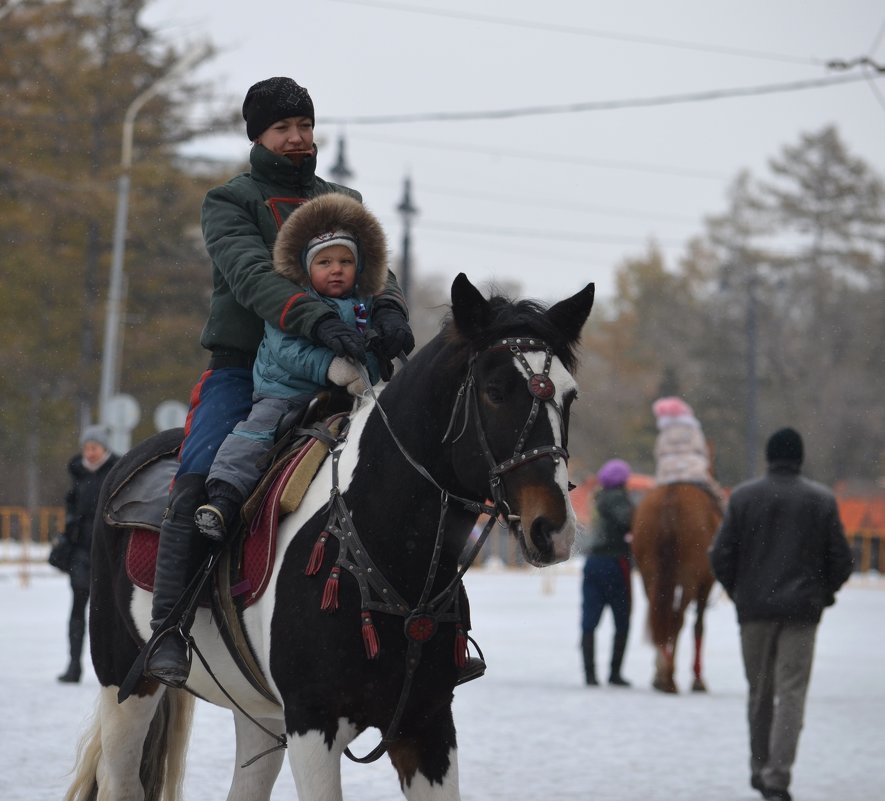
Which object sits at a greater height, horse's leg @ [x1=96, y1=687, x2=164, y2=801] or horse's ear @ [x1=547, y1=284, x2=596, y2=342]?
horse's ear @ [x1=547, y1=284, x2=596, y2=342]

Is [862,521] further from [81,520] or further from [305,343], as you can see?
[305,343]

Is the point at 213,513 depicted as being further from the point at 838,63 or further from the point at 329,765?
the point at 838,63

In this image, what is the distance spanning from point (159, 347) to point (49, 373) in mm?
3047

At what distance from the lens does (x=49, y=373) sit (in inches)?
1706

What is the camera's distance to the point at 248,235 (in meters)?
5.60

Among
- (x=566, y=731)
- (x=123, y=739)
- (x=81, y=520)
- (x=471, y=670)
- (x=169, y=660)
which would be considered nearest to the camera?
(x=471, y=670)

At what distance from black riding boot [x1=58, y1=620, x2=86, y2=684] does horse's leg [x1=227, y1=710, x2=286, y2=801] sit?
7394 millimetres

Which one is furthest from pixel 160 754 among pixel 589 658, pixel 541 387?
pixel 589 658

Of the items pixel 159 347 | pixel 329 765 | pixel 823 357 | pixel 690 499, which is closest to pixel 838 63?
pixel 690 499

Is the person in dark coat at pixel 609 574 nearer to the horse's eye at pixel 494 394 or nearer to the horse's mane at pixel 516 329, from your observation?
the horse's mane at pixel 516 329

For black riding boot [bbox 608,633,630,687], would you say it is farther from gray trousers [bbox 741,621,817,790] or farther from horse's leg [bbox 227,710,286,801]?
horse's leg [bbox 227,710,286,801]

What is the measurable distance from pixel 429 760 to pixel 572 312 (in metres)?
1.43

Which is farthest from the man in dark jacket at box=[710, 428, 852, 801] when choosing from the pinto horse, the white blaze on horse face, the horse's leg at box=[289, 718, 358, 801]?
the white blaze on horse face

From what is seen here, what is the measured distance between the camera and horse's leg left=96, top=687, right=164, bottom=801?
617 centimetres
